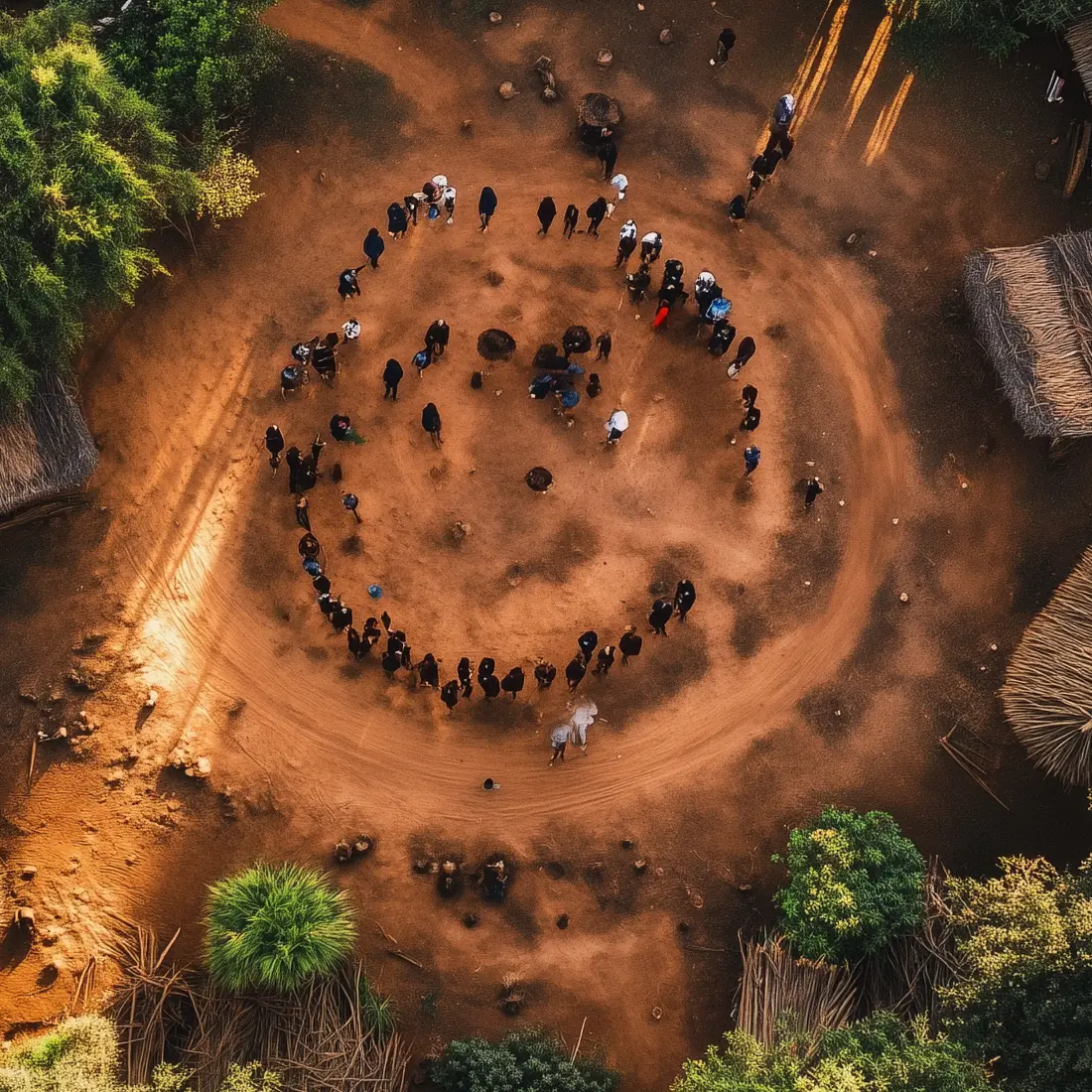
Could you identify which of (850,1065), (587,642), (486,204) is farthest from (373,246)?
(850,1065)

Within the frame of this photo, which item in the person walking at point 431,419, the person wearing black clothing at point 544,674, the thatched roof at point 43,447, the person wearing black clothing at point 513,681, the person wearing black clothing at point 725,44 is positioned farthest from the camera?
the person wearing black clothing at point 725,44

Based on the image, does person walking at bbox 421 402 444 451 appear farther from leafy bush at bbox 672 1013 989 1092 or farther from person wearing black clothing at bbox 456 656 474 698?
leafy bush at bbox 672 1013 989 1092

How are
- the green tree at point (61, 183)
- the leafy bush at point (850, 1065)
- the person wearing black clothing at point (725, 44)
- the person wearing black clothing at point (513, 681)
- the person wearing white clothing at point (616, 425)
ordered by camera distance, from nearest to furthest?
the leafy bush at point (850, 1065) → the green tree at point (61, 183) → the person wearing black clothing at point (513, 681) → the person wearing white clothing at point (616, 425) → the person wearing black clothing at point (725, 44)

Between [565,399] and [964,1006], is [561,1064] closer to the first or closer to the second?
[964,1006]

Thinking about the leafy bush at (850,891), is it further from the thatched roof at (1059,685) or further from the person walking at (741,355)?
the person walking at (741,355)

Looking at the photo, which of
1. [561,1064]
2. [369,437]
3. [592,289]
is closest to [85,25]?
[369,437]

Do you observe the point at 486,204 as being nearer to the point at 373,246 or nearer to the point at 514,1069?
the point at 373,246

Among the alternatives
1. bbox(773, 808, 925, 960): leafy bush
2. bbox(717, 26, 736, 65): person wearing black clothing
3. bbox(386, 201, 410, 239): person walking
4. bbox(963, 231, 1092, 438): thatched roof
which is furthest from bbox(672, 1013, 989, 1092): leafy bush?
bbox(717, 26, 736, 65): person wearing black clothing

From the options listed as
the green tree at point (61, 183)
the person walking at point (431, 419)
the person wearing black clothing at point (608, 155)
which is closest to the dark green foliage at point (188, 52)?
the green tree at point (61, 183)
